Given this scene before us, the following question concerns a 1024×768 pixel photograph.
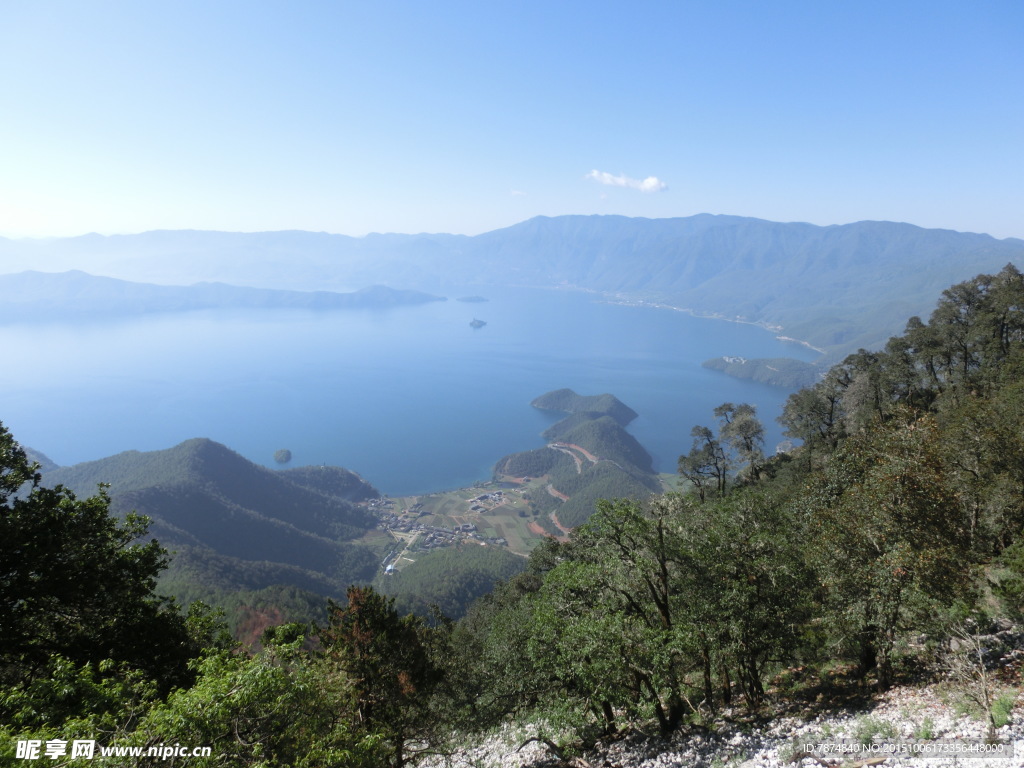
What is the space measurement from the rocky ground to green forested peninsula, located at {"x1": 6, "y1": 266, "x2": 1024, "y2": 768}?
13.2 inches

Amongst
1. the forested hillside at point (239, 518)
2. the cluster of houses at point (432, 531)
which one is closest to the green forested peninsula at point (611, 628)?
the forested hillside at point (239, 518)

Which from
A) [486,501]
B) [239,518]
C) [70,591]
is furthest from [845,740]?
[486,501]

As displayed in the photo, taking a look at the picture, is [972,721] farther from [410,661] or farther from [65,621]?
[65,621]

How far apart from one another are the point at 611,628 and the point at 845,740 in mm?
4434

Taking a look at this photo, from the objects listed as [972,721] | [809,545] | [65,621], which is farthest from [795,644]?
[65,621]

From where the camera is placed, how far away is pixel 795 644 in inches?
400

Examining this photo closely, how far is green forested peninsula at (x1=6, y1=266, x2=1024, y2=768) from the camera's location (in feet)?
23.9

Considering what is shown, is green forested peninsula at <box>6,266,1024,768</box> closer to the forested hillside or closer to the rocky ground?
the rocky ground

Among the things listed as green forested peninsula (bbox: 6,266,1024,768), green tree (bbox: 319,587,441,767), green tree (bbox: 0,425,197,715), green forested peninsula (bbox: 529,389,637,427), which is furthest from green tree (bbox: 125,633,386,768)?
green forested peninsula (bbox: 529,389,637,427)

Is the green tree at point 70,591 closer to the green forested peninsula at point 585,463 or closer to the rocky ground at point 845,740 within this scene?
the rocky ground at point 845,740

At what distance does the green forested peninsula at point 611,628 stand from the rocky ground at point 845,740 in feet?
1.10

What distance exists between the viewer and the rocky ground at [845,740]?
7.60 metres

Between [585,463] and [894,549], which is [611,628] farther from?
[585,463]

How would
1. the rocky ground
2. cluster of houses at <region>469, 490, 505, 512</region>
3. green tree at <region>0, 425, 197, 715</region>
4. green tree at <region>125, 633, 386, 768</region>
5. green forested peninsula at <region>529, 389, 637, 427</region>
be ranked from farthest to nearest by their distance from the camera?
1. green forested peninsula at <region>529, 389, 637, 427</region>
2. cluster of houses at <region>469, 490, 505, 512</region>
3. green tree at <region>0, 425, 197, 715</region>
4. the rocky ground
5. green tree at <region>125, 633, 386, 768</region>
